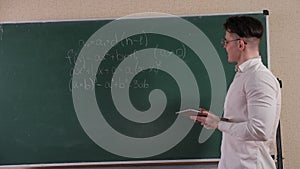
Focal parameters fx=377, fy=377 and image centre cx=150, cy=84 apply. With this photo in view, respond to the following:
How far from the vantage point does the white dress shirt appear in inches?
65.2

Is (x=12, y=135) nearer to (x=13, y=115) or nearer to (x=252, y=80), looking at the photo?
(x=13, y=115)

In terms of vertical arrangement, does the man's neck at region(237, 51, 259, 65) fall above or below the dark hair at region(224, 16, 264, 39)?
below

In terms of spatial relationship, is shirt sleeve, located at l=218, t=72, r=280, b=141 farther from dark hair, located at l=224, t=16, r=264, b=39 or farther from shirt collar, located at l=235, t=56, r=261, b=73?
dark hair, located at l=224, t=16, r=264, b=39

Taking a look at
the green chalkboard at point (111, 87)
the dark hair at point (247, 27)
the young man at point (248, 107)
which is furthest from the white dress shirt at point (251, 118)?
the green chalkboard at point (111, 87)

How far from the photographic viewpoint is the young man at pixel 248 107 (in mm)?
1660

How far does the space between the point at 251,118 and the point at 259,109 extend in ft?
0.18

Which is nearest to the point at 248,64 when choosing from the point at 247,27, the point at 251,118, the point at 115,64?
the point at 247,27

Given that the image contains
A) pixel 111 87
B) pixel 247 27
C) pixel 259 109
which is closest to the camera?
pixel 259 109

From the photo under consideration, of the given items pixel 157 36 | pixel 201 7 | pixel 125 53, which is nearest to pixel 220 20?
pixel 201 7

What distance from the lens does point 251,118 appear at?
5.45ft

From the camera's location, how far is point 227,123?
1.77 meters

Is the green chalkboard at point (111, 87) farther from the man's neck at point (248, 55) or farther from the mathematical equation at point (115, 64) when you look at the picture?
the man's neck at point (248, 55)

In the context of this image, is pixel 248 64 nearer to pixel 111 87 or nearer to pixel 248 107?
pixel 248 107

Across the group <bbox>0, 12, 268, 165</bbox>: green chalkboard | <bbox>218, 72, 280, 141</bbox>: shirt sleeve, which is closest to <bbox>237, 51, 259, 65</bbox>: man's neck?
<bbox>218, 72, 280, 141</bbox>: shirt sleeve
